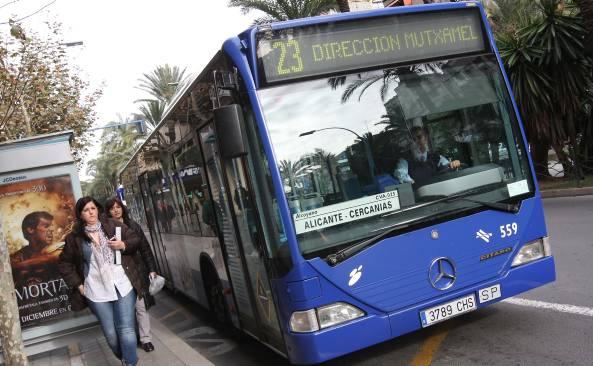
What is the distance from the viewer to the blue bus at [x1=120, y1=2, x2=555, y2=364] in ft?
13.4

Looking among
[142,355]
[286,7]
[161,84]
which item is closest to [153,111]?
[161,84]

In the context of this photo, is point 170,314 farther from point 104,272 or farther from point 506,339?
point 506,339

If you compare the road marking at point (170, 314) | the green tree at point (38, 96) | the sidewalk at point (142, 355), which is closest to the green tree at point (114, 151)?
the green tree at point (38, 96)

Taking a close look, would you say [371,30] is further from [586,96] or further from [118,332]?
[586,96]

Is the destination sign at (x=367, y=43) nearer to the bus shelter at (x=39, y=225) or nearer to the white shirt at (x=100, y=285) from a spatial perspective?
the white shirt at (x=100, y=285)

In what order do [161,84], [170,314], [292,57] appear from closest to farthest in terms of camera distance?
1. [292,57]
2. [170,314]
3. [161,84]

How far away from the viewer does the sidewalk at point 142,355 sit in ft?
18.4

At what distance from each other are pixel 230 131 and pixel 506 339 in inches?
114

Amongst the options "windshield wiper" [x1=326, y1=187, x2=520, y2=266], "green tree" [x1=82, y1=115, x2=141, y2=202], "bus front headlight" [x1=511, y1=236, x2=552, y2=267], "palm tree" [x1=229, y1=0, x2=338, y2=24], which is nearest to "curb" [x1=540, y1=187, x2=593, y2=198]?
"bus front headlight" [x1=511, y1=236, x2=552, y2=267]

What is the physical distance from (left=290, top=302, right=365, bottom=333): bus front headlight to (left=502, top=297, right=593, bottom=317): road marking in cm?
217

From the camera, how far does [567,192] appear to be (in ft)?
43.1

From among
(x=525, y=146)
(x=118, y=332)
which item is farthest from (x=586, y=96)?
(x=118, y=332)

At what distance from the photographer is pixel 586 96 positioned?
47.9ft

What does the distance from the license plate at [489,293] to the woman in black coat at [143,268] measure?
3032 mm
